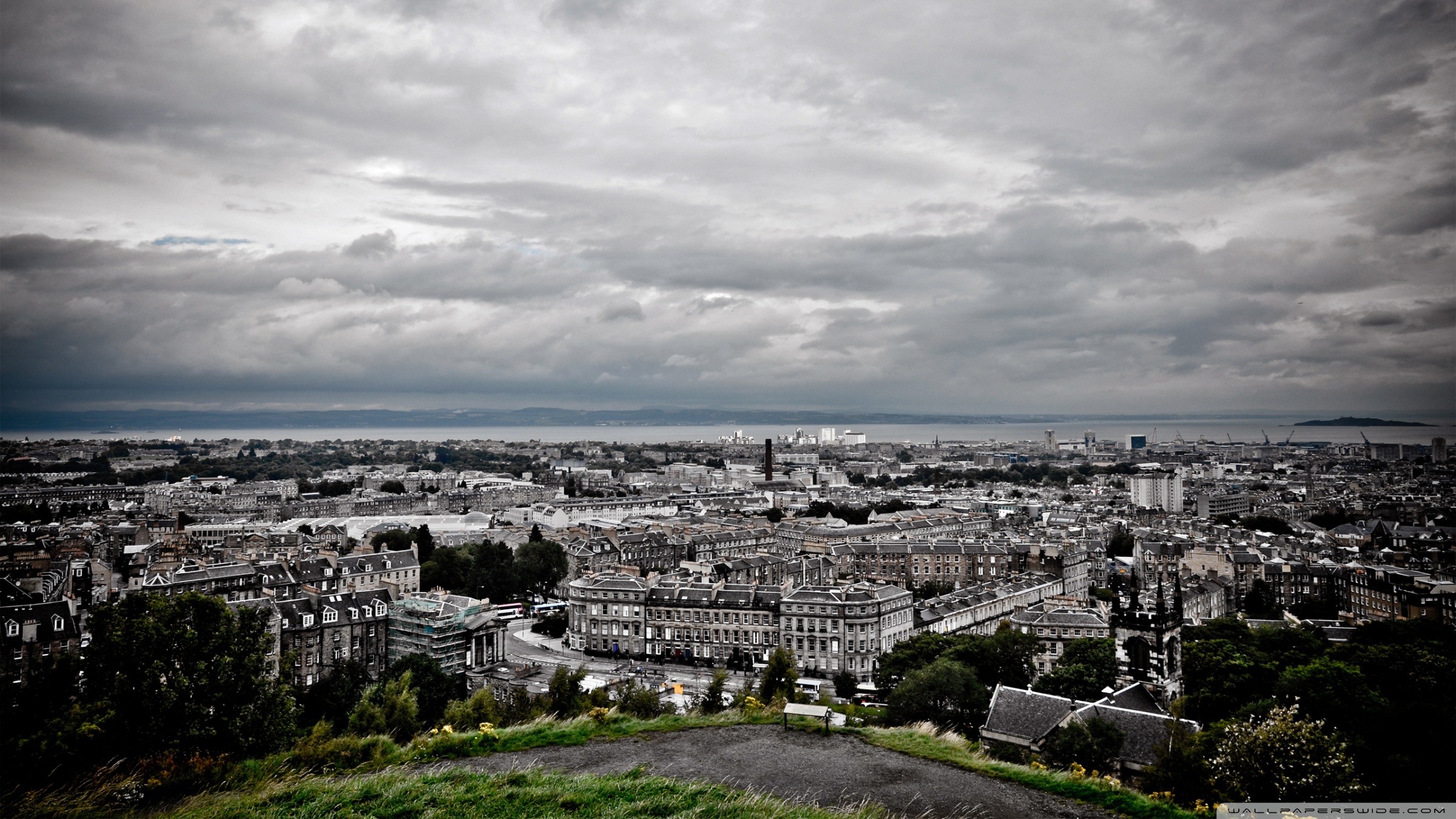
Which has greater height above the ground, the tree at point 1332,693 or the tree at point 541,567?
the tree at point 1332,693

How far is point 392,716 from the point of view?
18.3 m

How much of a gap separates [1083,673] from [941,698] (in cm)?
502

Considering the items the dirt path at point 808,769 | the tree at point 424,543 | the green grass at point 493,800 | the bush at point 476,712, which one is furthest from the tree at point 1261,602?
the tree at point 424,543

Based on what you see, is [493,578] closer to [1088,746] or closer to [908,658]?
[908,658]

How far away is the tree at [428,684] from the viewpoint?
23484 mm

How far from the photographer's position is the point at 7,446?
40875mm

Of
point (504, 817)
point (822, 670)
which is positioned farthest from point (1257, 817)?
point (822, 670)

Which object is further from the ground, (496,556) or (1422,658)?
(1422,658)

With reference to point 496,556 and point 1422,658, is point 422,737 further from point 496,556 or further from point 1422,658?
point 496,556

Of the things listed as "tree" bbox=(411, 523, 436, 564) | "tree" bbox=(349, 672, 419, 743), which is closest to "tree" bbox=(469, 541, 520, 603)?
"tree" bbox=(411, 523, 436, 564)

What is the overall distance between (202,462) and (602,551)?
99.7 m

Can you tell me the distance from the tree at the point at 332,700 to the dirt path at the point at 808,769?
1554cm

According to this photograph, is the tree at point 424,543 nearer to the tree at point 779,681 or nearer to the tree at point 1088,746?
the tree at point 779,681

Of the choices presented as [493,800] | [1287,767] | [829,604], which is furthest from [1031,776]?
[829,604]
